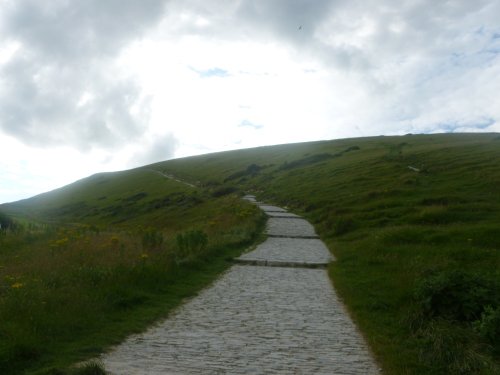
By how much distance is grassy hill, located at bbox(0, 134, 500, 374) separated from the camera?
805 cm

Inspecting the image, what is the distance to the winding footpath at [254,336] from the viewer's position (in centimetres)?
709

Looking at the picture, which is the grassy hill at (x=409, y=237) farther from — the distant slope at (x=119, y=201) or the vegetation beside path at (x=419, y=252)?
the distant slope at (x=119, y=201)

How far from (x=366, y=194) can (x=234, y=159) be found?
→ 73636 millimetres

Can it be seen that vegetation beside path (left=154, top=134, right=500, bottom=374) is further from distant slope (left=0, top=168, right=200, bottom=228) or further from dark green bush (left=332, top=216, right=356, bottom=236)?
distant slope (left=0, top=168, right=200, bottom=228)

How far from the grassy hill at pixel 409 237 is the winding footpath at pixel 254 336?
1.92 feet

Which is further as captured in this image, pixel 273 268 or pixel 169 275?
pixel 273 268

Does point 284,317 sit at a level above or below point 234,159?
below

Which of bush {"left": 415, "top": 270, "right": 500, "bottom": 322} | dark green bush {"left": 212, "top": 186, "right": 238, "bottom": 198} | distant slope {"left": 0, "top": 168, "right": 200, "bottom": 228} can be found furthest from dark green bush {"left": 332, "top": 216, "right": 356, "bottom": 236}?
dark green bush {"left": 212, "top": 186, "right": 238, "bottom": 198}

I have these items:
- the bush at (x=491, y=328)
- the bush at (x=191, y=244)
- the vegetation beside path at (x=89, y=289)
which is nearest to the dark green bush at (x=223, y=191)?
the vegetation beside path at (x=89, y=289)

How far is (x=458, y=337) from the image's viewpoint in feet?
26.3

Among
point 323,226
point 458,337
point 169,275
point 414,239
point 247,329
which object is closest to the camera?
point 458,337

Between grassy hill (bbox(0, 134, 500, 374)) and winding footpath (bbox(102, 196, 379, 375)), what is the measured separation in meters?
0.59

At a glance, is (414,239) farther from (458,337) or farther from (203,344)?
(203,344)

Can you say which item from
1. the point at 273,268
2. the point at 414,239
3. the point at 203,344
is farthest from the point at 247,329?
the point at 414,239
